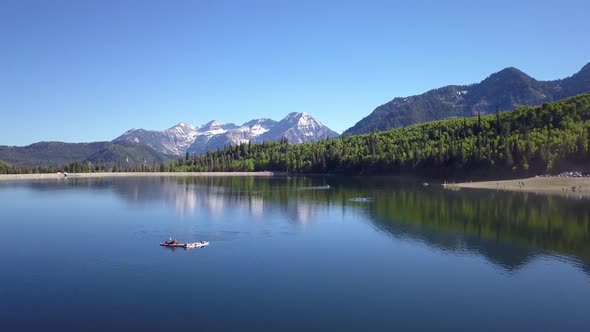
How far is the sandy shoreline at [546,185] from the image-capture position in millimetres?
119444

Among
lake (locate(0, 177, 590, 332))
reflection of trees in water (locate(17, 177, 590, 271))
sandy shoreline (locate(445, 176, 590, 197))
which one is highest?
sandy shoreline (locate(445, 176, 590, 197))

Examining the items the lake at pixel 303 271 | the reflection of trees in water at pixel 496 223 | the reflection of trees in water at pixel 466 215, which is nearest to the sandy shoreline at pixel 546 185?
the reflection of trees in water at pixel 466 215

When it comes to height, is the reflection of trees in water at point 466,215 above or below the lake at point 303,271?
above

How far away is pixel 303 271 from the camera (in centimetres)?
4838

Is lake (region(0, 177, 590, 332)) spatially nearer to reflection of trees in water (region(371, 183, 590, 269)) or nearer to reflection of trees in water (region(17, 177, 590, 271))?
reflection of trees in water (region(371, 183, 590, 269))

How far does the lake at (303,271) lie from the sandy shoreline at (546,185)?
1230 inches

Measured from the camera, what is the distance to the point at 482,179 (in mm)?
153125

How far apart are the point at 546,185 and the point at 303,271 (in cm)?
10508

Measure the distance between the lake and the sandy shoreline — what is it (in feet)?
102

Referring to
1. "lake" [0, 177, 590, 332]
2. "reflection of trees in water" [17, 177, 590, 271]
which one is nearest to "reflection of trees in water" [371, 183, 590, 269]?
"reflection of trees in water" [17, 177, 590, 271]

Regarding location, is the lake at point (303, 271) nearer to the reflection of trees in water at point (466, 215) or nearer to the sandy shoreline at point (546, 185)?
the reflection of trees in water at point (466, 215)

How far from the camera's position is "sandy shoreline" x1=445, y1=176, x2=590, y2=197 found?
392ft

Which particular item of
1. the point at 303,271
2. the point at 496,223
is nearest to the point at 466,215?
the point at 496,223

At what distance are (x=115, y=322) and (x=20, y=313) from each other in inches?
317
